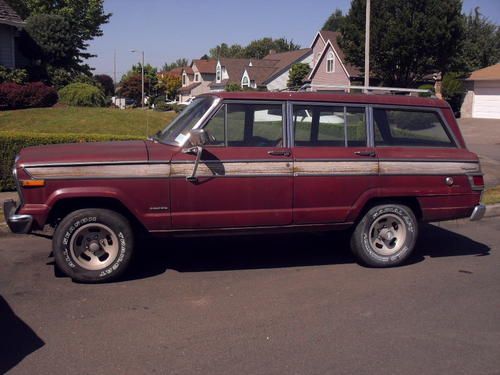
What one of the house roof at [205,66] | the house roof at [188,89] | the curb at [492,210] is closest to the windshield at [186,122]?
the curb at [492,210]

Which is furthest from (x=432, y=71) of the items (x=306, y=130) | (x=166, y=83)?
(x=166, y=83)

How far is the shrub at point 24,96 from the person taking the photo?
2205cm

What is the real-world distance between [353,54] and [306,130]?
33112 mm

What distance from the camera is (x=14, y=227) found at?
5.66m

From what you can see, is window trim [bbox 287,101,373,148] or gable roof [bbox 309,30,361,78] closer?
window trim [bbox 287,101,373,148]

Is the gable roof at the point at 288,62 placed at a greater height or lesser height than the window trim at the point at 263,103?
greater

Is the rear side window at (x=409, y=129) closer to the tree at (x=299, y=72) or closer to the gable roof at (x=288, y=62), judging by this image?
the tree at (x=299, y=72)

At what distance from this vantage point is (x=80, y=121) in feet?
61.4

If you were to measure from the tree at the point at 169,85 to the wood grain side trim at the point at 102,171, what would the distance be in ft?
223

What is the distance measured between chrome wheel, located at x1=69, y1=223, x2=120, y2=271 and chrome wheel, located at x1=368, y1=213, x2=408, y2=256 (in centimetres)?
292

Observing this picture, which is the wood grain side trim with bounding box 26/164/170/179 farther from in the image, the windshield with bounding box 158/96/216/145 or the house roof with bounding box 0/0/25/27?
the house roof with bounding box 0/0/25/27

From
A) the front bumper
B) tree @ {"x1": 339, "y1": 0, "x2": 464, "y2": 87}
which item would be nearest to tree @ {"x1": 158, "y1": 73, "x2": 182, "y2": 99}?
tree @ {"x1": 339, "y1": 0, "x2": 464, "y2": 87}

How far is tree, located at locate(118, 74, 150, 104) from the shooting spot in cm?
6544

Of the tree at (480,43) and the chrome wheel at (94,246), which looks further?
the tree at (480,43)
